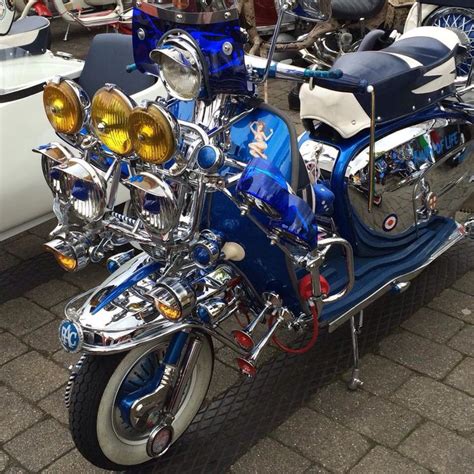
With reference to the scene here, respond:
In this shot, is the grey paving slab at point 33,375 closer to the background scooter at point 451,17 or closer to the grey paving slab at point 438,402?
the grey paving slab at point 438,402

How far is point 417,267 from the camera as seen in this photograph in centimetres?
301

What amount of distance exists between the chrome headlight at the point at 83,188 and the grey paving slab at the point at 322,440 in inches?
42.9

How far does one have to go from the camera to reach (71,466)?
253 centimetres

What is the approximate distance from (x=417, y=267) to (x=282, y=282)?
2.69 feet

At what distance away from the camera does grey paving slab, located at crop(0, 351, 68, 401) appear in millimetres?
2943

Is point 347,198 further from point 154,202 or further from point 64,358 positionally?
point 64,358

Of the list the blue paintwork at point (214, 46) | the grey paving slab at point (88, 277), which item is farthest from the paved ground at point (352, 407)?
the blue paintwork at point (214, 46)

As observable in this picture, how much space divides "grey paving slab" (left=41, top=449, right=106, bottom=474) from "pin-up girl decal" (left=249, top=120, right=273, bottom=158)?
1215mm

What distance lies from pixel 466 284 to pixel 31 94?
2.34 metres

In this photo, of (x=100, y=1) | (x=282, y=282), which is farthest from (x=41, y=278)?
(x=100, y=1)

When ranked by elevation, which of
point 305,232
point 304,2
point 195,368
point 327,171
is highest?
point 304,2

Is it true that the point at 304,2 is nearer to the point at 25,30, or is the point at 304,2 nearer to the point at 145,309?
the point at 145,309

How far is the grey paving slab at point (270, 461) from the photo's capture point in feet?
8.19

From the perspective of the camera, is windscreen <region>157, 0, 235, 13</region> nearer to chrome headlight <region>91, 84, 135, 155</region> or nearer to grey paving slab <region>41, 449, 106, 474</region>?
chrome headlight <region>91, 84, 135, 155</region>
